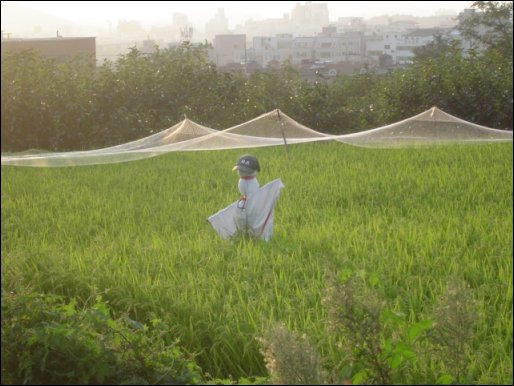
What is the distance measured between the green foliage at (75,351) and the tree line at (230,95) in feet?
19.3

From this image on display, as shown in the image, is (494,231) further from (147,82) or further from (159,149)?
(147,82)

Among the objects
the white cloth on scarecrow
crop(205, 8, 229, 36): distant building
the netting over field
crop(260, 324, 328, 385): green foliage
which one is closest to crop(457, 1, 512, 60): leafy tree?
the netting over field

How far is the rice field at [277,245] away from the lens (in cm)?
337

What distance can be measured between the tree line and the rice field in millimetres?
1606

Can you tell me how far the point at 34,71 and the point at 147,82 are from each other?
183 centimetres

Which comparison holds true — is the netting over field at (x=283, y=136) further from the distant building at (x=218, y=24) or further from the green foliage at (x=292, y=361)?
the green foliage at (x=292, y=361)

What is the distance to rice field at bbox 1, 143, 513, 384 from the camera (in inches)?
133

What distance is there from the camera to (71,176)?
7395 millimetres

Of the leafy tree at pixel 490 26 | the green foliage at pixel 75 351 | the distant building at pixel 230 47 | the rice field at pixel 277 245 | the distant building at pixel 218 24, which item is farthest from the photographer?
the leafy tree at pixel 490 26

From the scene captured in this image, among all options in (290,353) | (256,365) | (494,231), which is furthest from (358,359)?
(494,231)

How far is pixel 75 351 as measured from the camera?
2523 mm

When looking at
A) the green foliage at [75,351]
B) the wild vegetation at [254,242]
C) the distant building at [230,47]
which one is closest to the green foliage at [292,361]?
the wild vegetation at [254,242]

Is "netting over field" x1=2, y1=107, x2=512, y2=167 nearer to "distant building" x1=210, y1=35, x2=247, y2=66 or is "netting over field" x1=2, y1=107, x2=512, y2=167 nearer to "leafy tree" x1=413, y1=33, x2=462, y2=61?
"distant building" x1=210, y1=35, x2=247, y2=66

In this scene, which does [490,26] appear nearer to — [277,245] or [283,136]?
[283,136]
